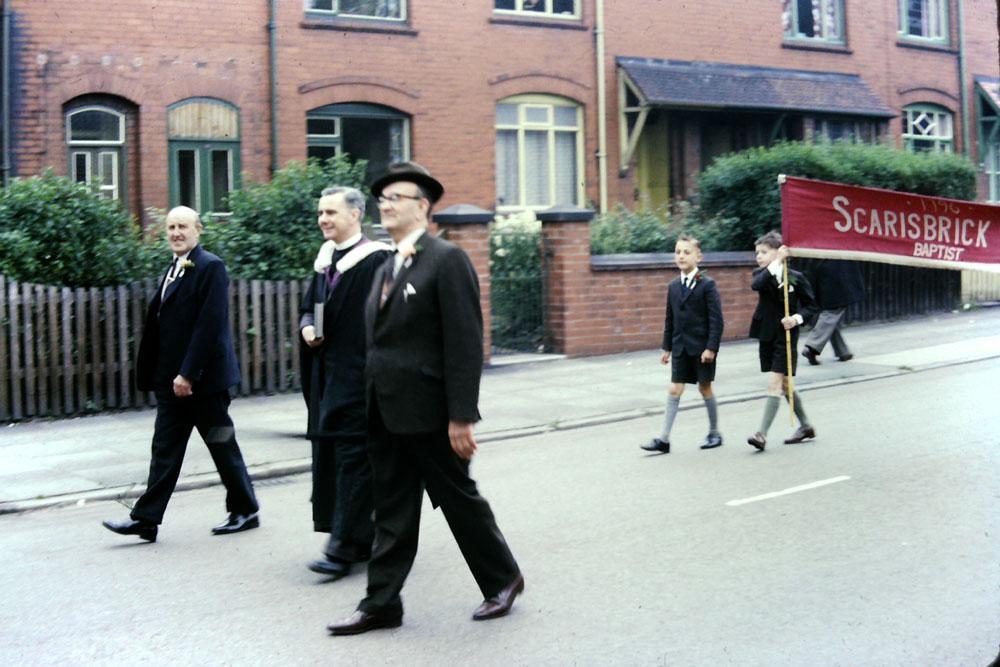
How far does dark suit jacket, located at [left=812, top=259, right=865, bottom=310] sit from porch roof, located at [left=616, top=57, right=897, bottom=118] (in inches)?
239

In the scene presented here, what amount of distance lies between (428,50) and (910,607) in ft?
52.3

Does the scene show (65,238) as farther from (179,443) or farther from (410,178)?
(410,178)

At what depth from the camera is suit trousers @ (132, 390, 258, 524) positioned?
283 inches

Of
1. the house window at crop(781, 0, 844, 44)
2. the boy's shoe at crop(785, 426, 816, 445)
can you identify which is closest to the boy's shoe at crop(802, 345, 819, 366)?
the boy's shoe at crop(785, 426, 816, 445)

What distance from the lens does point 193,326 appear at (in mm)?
7238

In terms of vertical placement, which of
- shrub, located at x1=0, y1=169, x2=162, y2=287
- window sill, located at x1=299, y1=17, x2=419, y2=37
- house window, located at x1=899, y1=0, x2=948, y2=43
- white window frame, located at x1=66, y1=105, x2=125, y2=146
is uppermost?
house window, located at x1=899, y1=0, x2=948, y2=43

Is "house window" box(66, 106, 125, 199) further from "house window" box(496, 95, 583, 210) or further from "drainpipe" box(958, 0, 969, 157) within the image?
"drainpipe" box(958, 0, 969, 157)

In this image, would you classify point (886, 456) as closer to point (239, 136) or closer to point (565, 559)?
point (565, 559)

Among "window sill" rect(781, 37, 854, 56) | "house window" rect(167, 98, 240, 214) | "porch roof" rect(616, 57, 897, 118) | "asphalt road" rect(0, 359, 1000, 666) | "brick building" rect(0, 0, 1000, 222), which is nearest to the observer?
"asphalt road" rect(0, 359, 1000, 666)

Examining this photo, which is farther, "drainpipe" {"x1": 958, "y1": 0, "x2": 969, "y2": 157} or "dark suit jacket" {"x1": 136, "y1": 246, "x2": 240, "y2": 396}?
"drainpipe" {"x1": 958, "y1": 0, "x2": 969, "y2": 157}

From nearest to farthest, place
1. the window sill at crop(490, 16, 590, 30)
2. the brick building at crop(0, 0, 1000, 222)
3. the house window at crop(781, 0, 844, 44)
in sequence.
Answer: the brick building at crop(0, 0, 1000, 222) < the window sill at crop(490, 16, 590, 30) < the house window at crop(781, 0, 844, 44)

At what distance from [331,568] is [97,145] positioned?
42.6 feet

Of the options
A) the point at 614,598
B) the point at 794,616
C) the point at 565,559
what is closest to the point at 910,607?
the point at 794,616

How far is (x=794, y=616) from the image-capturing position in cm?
542
